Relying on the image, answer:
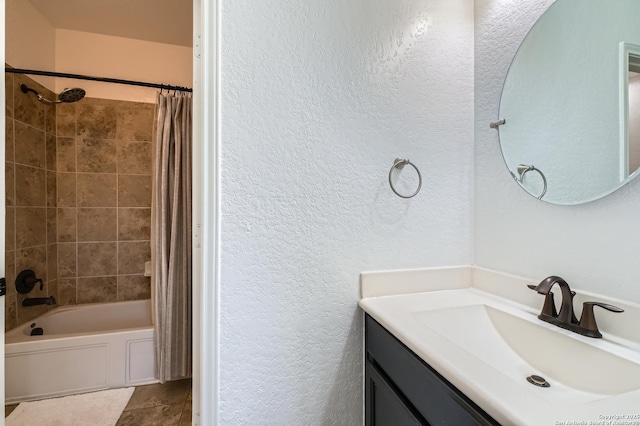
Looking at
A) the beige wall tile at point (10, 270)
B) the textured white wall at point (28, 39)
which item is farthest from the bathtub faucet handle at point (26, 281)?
the textured white wall at point (28, 39)

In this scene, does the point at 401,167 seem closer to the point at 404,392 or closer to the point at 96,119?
the point at 404,392

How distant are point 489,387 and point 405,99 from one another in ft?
3.29

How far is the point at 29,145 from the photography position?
1.93 meters

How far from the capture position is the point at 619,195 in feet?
2.41

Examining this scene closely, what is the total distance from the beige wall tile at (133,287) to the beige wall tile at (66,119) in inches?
48.9

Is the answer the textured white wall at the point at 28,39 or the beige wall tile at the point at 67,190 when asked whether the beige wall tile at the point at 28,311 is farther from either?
the textured white wall at the point at 28,39

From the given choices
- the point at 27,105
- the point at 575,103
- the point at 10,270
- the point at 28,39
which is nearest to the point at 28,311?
the point at 10,270

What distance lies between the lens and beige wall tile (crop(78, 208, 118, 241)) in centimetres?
224

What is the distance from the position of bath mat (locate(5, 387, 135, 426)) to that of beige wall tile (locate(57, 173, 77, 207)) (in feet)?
4.51

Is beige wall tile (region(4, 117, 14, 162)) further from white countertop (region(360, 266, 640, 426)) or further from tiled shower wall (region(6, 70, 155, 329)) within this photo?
white countertop (region(360, 266, 640, 426))

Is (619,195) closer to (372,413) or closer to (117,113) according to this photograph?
(372,413)

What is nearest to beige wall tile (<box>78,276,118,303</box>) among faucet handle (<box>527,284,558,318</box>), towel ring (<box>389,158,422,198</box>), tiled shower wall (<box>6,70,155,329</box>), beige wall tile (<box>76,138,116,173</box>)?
tiled shower wall (<box>6,70,155,329</box>)

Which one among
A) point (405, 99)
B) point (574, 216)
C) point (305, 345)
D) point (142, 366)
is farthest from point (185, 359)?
point (574, 216)

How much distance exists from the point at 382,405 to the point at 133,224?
2.39 metres
